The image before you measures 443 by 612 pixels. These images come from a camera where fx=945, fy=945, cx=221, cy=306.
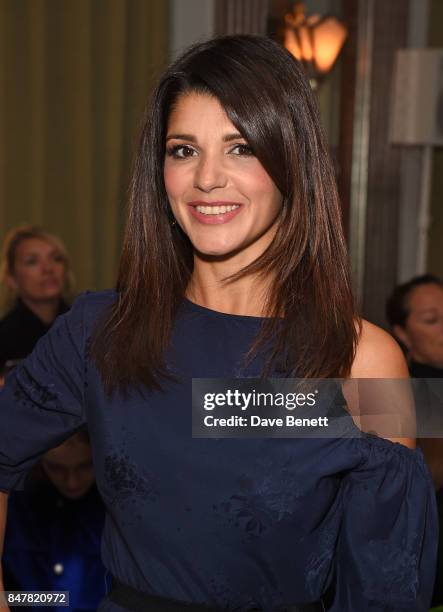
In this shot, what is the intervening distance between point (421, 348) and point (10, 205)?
2.30 m

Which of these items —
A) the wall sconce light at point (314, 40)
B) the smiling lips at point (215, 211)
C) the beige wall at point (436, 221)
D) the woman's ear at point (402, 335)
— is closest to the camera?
the smiling lips at point (215, 211)

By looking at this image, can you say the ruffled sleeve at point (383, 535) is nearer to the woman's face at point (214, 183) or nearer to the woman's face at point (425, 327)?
the woman's face at point (214, 183)

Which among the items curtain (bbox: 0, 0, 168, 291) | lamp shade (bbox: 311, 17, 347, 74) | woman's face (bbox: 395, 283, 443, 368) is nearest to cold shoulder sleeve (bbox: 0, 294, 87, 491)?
woman's face (bbox: 395, 283, 443, 368)

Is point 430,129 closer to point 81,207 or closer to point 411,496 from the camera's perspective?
point 81,207

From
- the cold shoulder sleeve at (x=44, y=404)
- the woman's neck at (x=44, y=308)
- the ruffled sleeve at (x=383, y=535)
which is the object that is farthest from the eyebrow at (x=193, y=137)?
the woman's neck at (x=44, y=308)

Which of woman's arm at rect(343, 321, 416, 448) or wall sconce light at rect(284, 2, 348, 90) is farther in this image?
wall sconce light at rect(284, 2, 348, 90)

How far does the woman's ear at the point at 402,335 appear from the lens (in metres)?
3.76

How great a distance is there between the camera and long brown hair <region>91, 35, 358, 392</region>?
1303 millimetres

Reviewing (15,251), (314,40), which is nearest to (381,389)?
(15,251)

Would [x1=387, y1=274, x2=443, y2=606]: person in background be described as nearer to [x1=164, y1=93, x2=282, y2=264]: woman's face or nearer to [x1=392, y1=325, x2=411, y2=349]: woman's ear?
[x1=392, y1=325, x2=411, y2=349]: woman's ear

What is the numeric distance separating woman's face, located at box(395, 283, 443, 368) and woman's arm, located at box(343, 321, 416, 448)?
2.38m

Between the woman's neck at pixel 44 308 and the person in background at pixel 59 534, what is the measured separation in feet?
6.19

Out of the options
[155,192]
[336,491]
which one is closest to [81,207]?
[155,192]

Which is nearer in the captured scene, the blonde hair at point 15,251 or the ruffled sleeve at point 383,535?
the ruffled sleeve at point 383,535
